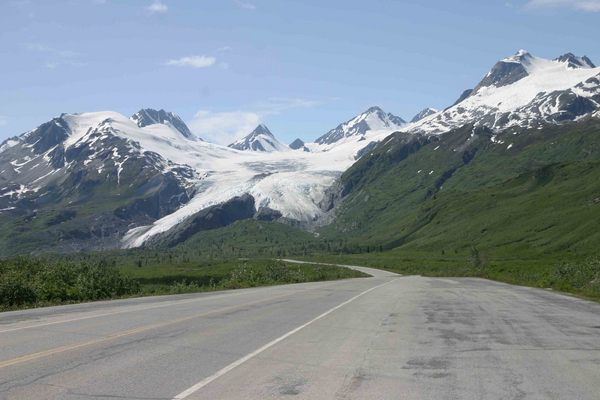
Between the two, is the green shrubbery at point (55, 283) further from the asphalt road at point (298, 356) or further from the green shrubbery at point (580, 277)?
the green shrubbery at point (580, 277)

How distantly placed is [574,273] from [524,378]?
4613cm

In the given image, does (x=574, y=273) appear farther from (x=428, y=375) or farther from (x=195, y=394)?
(x=195, y=394)

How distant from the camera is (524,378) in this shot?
11945 millimetres

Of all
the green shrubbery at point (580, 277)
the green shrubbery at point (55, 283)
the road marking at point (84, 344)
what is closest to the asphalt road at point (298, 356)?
the road marking at point (84, 344)

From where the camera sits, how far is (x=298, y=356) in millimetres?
14531

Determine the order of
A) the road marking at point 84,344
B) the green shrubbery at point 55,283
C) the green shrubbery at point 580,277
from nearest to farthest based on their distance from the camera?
the road marking at point 84,344, the green shrubbery at point 55,283, the green shrubbery at point 580,277

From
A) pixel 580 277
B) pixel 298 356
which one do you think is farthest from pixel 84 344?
pixel 580 277

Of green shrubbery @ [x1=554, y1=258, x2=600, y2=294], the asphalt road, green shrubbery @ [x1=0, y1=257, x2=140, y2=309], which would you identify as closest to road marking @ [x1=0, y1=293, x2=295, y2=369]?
the asphalt road

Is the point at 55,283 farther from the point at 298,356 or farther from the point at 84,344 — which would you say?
the point at 298,356

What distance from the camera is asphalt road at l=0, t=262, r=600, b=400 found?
10875 millimetres

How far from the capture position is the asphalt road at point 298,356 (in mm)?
10875

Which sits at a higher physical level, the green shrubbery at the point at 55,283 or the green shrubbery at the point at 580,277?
the green shrubbery at the point at 55,283

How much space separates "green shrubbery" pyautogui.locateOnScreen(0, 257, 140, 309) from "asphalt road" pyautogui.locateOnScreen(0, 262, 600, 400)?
27.5ft

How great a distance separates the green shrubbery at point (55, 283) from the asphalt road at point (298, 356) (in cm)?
839
